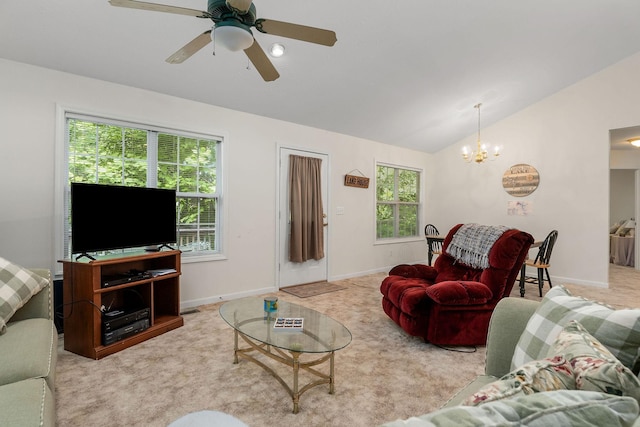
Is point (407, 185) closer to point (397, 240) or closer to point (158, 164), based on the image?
point (397, 240)

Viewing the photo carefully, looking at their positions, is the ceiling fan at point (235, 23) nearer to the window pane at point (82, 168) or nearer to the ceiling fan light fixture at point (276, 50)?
the ceiling fan light fixture at point (276, 50)

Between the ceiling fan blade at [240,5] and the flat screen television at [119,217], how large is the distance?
1.95 metres

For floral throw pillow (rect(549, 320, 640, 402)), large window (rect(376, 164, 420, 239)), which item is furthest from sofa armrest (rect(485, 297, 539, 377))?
large window (rect(376, 164, 420, 239))

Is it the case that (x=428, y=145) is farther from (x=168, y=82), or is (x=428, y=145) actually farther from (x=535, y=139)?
(x=168, y=82)

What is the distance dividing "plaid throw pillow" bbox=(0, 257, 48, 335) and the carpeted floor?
614mm

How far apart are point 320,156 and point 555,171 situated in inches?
150

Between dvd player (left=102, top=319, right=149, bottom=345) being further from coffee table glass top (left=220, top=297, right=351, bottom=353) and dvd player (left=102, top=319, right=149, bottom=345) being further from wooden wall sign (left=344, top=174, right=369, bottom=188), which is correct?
wooden wall sign (left=344, top=174, right=369, bottom=188)

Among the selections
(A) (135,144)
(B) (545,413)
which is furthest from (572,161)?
(A) (135,144)

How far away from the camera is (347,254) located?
210 inches

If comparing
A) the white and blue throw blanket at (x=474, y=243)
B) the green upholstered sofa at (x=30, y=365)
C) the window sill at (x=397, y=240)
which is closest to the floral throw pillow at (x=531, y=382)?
the green upholstered sofa at (x=30, y=365)

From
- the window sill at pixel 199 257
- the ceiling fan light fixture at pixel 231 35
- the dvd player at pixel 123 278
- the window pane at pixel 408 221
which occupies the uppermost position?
the ceiling fan light fixture at pixel 231 35

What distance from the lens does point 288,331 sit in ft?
6.82

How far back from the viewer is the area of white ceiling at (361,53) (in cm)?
258

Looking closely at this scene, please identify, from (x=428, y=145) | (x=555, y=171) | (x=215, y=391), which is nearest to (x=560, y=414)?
(x=215, y=391)
